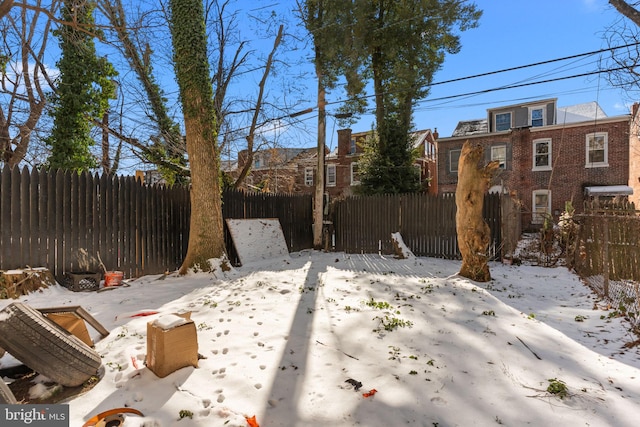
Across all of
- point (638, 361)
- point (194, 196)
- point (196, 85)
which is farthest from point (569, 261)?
point (196, 85)

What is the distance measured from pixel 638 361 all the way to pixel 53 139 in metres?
12.2

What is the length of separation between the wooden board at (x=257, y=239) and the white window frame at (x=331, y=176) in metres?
17.7

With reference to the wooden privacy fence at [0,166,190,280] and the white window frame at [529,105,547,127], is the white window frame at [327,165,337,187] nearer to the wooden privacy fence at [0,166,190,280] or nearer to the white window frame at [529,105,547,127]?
the white window frame at [529,105,547,127]

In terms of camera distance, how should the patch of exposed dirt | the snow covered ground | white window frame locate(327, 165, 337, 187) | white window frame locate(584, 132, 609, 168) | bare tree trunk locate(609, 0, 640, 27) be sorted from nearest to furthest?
1. the snow covered ground
2. the patch of exposed dirt
3. bare tree trunk locate(609, 0, 640, 27)
4. white window frame locate(584, 132, 609, 168)
5. white window frame locate(327, 165, 337, 187)

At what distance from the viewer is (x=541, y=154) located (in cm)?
1900

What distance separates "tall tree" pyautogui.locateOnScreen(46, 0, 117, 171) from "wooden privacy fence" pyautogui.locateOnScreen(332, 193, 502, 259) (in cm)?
782

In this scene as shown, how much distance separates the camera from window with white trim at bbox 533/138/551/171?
741 inches

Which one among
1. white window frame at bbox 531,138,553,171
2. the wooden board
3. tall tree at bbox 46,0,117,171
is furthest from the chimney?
tall tree at bbox 46,0,117,171

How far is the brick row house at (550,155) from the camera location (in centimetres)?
1708

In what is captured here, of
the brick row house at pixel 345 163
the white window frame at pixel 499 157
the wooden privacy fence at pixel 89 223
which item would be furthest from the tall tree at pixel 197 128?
the brick row house at pixel 345 163

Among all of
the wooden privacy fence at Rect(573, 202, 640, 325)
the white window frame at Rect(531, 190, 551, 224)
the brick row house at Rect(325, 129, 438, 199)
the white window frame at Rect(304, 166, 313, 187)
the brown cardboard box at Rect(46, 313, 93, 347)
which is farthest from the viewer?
the white window frame at Rect(304, 166, 313, 187)

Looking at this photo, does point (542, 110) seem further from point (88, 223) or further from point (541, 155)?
point (88, 223)

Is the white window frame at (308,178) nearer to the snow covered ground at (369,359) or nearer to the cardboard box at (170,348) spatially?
the snow covered ground at (369,359)

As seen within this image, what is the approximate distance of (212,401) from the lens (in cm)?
236
